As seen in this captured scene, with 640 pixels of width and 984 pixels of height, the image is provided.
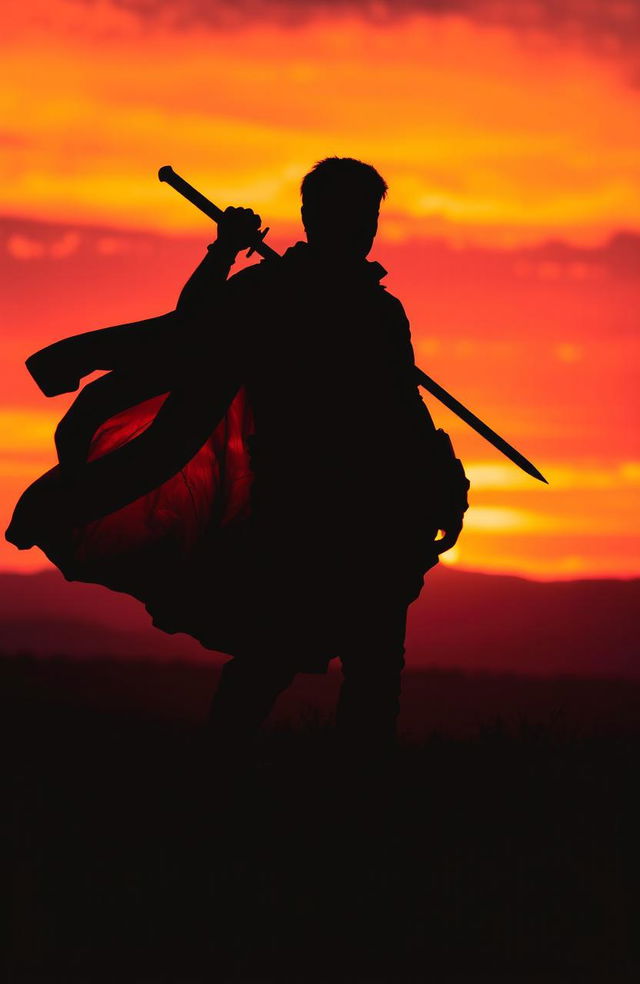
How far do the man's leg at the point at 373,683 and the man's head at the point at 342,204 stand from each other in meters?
1.64

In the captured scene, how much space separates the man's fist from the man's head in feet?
0.78

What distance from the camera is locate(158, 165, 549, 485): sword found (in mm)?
7512

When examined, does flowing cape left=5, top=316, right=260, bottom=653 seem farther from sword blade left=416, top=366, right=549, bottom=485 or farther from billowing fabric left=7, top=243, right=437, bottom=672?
sword blade left=416, top=366, right=549, bottom=485

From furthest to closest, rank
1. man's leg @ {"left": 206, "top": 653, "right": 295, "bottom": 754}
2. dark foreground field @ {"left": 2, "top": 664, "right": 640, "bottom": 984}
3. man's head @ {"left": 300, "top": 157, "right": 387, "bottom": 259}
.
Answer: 1. man's leg @ {"left": 206, "top": 653, "right": 295, "bottom": 754}
2. man's head @ {"left": 300, "top": 157, "right": 387, "bottom": 259}
3. dark foreground field @ {"left": 2, "top": 664, "right": 640, "bottom": 984}

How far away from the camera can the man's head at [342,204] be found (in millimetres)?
7223

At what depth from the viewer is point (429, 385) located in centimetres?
777

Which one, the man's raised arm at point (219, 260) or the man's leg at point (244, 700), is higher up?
the man's raised arm at point (219, 260)

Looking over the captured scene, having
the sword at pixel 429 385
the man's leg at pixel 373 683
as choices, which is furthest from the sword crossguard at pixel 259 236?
the man's leg at pixel 373 683

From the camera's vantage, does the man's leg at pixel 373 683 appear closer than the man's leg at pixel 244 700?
Yes

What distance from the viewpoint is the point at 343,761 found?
7402 millimetres

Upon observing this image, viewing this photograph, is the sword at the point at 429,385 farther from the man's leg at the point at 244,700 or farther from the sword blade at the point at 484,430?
the man's leg at the point at 244,700

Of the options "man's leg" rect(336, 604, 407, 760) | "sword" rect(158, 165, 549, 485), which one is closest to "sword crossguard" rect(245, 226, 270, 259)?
"sword" rect(158, 165, 549, 485)

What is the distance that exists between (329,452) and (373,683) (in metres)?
1.05

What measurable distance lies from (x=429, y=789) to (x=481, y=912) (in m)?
1.84
